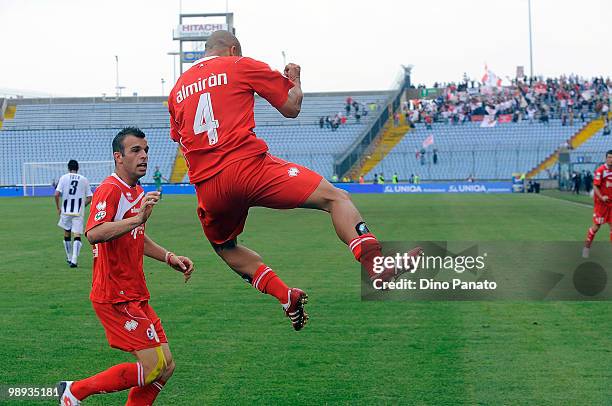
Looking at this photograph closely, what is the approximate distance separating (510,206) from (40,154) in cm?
4190

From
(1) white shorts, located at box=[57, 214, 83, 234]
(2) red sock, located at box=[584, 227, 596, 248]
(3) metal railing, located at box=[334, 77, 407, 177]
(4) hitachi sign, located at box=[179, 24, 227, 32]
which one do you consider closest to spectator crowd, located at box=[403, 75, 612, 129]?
(3) metal railing, located at box=[334, 77, 407, 177]

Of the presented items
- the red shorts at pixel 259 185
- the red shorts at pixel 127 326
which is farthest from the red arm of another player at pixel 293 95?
the red shorts at pixel 127 326

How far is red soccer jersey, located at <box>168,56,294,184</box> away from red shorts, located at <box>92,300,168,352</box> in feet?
3.50

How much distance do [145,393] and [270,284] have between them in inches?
50.6

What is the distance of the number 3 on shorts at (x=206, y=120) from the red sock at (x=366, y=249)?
126 centimetres

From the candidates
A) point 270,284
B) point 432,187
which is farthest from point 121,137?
point 432,187

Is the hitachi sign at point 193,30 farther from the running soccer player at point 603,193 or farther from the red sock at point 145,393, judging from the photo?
the red sock at point 145,393

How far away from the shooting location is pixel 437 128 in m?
66.8

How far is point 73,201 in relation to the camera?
1797 centimetres

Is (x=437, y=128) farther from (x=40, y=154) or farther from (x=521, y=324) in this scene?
(x=521, y=324)

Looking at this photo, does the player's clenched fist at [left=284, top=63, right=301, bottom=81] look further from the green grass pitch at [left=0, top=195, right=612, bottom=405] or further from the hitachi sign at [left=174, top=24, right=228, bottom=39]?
the hitachi sign at [left=174, top=24, right=228, bottom=39]

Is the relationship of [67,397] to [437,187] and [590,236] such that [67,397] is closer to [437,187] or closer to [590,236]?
[590,236]

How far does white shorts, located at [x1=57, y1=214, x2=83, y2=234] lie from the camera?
17.9 metres

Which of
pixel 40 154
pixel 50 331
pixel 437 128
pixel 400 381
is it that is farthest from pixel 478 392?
pixel 40 154
